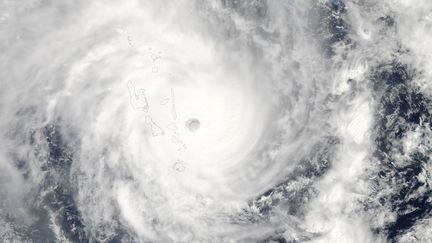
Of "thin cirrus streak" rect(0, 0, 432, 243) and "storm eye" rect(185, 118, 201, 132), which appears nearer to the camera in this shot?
"thin cirrus streak" rect(0, 0, 432, 243)

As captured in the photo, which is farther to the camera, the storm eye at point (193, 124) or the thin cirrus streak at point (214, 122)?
the storm eye at point (193, 124)

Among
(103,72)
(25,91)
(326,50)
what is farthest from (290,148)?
(25,91)

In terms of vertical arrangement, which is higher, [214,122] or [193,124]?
[214,122]

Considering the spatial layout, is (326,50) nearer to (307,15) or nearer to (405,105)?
(307,15)

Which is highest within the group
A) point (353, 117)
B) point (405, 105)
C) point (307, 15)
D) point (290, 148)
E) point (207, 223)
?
point (307, 15)

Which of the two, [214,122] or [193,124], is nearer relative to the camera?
[193,124]
